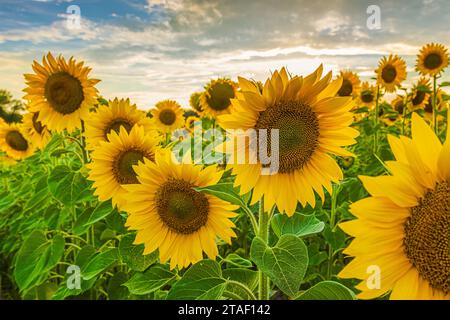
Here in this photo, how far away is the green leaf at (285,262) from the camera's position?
815 millimetres

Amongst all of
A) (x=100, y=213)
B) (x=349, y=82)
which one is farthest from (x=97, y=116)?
(x=349, y=82)

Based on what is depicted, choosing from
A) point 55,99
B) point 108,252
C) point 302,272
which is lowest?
point 108,252

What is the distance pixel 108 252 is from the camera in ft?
4.35

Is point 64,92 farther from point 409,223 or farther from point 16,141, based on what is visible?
point 16,141

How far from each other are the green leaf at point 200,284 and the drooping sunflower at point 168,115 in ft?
9.93

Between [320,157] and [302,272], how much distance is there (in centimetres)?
29

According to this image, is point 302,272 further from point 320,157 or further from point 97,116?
point 97,116

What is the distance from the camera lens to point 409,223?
66 centimetres

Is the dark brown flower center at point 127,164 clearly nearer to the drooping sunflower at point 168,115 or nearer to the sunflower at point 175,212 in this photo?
the sunflower at point 175,212

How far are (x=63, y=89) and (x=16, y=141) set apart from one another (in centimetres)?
167

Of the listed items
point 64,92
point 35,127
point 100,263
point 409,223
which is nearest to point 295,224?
point 409,223

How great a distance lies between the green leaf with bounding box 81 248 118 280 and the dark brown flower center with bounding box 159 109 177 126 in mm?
2691

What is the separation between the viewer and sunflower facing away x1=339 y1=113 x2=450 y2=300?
63 centimetres

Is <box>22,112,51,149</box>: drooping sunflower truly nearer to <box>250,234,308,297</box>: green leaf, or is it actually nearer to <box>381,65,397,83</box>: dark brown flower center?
<box>250,234,308,297</box>: green leaf
